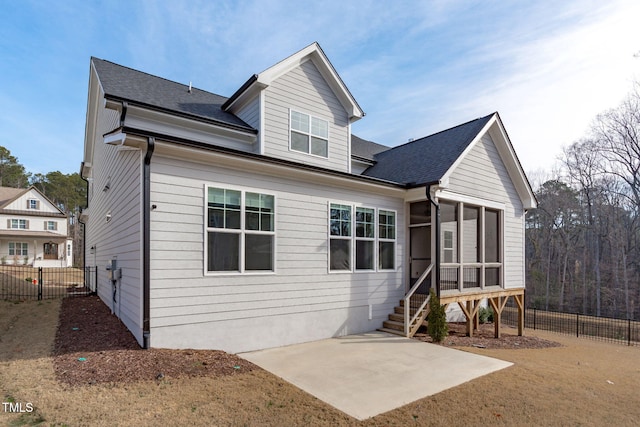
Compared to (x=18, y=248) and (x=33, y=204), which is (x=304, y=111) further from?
(x=33, y=204)

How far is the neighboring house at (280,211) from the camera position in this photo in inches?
234

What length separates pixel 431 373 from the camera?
567 centimetres

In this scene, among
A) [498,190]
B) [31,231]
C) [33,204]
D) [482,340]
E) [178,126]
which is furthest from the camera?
[33,204]

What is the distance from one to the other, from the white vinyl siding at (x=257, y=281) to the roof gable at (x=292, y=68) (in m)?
3.39

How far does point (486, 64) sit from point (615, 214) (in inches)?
997

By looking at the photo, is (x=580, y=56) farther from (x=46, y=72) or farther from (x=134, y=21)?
(x=46, y=72)

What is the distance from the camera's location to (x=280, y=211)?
285 inches

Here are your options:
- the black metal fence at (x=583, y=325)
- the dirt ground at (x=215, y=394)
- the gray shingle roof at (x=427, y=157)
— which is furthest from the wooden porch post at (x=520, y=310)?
the gray shingle roof at (x=427, y=157)

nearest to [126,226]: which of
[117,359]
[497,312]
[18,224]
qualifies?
[117,359]

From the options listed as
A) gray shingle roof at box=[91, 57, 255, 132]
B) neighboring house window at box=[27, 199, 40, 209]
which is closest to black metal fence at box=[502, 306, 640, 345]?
gray shingle roof at box=[91, 57, 255, 132]

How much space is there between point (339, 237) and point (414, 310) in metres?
2.95

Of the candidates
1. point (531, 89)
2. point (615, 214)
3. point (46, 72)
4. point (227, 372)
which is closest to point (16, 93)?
point (46, 72)

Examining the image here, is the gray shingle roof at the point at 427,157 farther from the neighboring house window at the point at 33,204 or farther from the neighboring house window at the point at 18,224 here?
the neighboring house window at the point at 33,204

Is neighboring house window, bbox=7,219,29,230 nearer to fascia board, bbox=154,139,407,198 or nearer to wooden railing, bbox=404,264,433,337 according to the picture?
Result: fascia board, bbox=154,139,407,198
